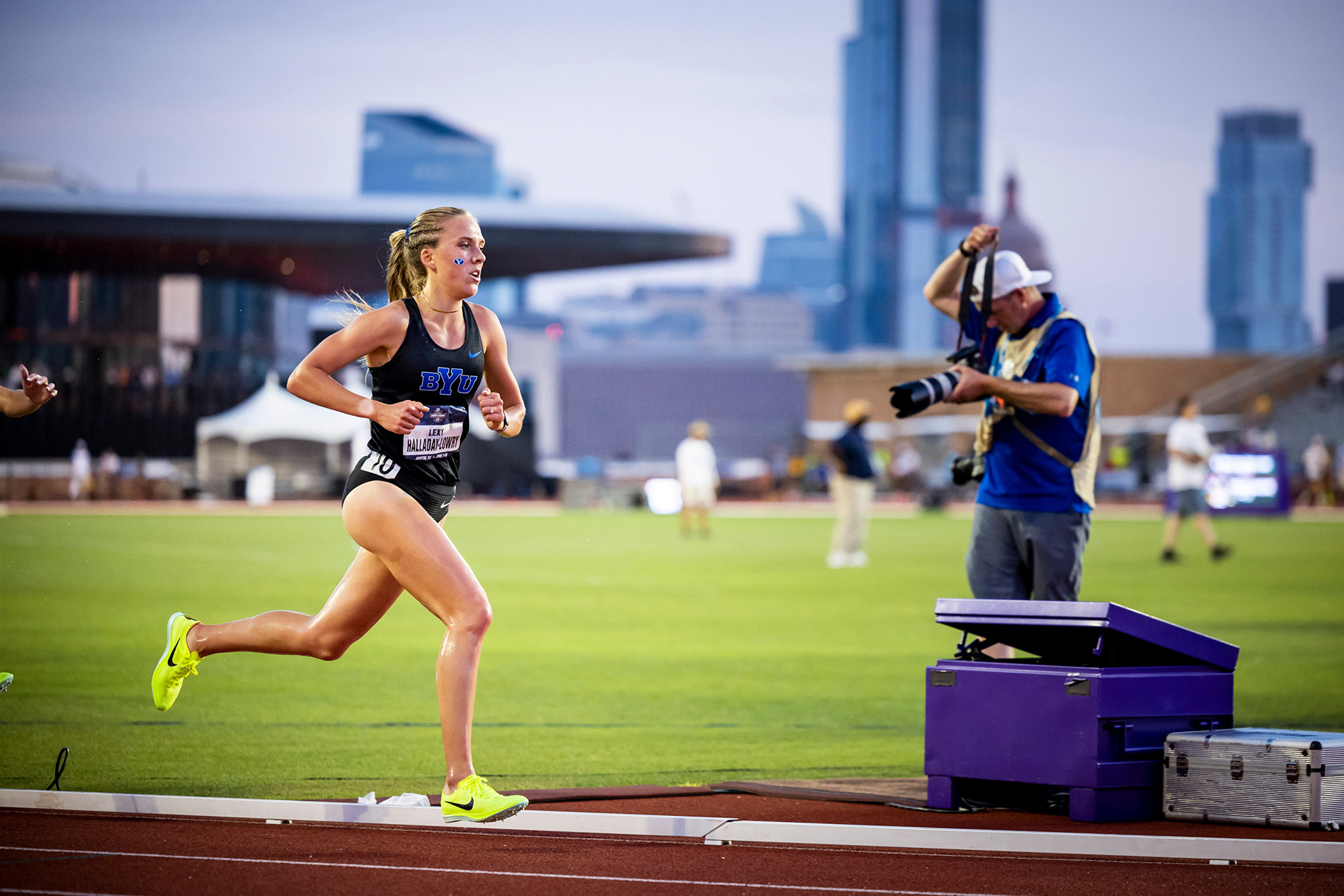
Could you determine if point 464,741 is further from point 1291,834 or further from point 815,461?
point 815,461

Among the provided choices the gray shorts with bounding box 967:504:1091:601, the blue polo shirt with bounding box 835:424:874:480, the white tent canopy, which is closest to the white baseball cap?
the gray shorts with bounding box 967:504:1091:601

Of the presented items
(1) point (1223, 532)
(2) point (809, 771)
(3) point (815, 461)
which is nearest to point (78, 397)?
(3) point (815, 461)

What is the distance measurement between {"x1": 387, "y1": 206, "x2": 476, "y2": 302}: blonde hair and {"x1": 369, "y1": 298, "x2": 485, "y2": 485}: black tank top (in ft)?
0.75

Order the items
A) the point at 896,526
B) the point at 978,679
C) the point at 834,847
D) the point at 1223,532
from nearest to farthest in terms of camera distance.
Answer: the point at 834,847
the point at 978,679
the point at 1223,532
the point at 896,526

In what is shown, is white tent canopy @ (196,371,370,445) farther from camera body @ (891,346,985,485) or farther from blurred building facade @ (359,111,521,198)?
blurred building facade @ (359,111,521,198)

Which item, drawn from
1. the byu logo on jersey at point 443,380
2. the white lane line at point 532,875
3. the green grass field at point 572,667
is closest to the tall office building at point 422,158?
the green grass field at point 572,667

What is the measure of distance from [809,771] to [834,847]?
5.48ft

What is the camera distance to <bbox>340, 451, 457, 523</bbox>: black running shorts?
5.14 metres

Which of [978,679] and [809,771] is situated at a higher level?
[978,679]

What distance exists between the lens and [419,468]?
518cm

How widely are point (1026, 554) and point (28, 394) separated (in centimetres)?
401

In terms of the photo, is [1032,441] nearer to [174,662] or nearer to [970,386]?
[970,386]

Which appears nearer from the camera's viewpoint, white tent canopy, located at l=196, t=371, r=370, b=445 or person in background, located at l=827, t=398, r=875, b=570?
person in background, located at l=827, t=398, r=875, b=570

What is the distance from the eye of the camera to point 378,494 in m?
5.07
